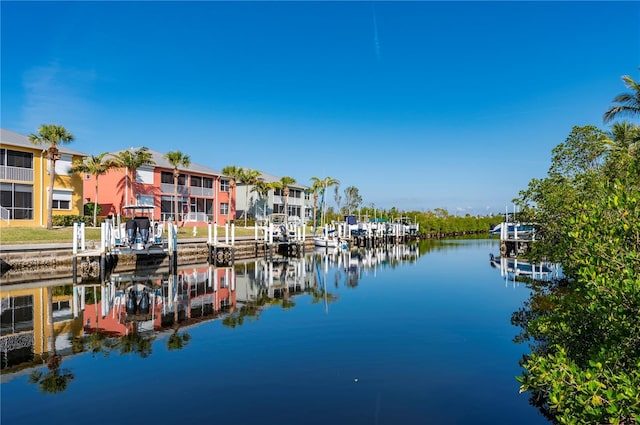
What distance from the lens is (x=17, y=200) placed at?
36.7 metres

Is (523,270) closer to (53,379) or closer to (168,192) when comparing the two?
(53,379)

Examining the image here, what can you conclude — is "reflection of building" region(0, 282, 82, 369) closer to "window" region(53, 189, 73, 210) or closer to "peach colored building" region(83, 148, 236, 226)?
"window" region(53, 189, 73, 210)

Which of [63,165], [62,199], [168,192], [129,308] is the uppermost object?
[63,165]

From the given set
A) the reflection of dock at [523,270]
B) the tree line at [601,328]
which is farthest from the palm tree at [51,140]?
the tree line at [601,328]

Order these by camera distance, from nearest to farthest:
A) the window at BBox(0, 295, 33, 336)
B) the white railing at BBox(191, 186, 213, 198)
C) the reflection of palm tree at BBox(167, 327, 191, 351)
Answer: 1. the reflection of palm tree at BBox(167, 327, 191, 351)
2. the window at BBox(0, 295, 33, 336)
3. the white railing at BBox(191, 186, 213, 198)

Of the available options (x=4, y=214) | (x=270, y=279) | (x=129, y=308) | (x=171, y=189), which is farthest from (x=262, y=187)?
(x=129, y=308)

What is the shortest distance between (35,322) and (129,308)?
129 inches

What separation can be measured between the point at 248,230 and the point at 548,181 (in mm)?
43204

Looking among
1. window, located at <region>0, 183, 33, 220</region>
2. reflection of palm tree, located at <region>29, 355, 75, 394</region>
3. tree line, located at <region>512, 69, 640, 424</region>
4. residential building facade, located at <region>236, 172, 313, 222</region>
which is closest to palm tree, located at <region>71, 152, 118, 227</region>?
window, located at <region>0, 183, 33, 220</region>

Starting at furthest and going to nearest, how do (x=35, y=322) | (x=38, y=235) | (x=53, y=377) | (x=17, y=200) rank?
(x=17, y=200)
(x=38, y=235)
(x=35, y=322)
(x=53, y=377)

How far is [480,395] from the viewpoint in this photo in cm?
966

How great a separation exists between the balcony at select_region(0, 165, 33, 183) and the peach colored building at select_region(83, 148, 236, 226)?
7.46 meters

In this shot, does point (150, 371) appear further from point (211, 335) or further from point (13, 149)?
point (13, 149)

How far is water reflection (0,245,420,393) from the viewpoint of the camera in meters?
12.6
